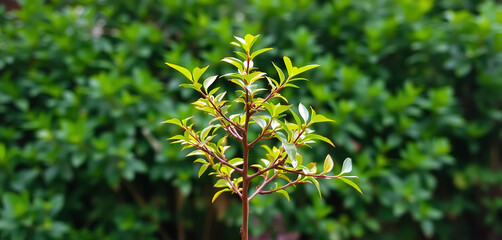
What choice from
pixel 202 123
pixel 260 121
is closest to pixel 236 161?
pixel 260 121

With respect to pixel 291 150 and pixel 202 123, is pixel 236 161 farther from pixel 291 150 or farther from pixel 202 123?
pixel 202 123

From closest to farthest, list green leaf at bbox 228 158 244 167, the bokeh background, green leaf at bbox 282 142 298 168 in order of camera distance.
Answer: green leaf at bbox 282 142 298 168, green leaf at bbox 228 158 244 167, the bokeh background

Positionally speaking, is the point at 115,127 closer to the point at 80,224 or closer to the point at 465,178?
the point at 80,224

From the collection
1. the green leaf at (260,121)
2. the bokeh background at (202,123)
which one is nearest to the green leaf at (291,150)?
the green leaf at (260,121)

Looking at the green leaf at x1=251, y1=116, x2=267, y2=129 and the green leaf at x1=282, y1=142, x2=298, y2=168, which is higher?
the green leaf at x1=251, y1=116, x2=267, y2=129

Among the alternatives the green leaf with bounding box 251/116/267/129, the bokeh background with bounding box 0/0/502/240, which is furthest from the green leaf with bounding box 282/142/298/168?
the bokeh background with bounding box 0/0/502/240

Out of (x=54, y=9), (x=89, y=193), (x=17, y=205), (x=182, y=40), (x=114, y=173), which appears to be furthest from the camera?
(x=54, y=9)

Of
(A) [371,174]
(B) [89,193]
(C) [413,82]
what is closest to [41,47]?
(B) [89,193]

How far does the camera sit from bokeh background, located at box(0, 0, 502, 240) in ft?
6.51

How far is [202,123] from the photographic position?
189 cm

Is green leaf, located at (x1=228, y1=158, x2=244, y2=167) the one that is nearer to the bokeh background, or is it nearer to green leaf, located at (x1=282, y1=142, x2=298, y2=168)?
green leaf, located at (x1=282, y1=142, x2=298, y2=168)

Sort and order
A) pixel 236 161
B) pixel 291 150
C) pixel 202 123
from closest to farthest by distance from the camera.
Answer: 1. pixel 291 150
2. pixel 236 161
3. pixel 202 123

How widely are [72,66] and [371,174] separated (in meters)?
1.41

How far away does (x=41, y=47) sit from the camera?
7.37 feet
